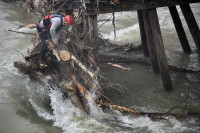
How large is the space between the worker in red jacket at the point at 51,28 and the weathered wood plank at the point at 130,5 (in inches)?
23.6

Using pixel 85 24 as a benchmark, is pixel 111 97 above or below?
below

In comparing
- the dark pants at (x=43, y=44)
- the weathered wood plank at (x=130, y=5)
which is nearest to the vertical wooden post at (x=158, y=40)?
the weathered wood plank at (x=130, y=5)

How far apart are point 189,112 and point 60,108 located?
9.00 feet

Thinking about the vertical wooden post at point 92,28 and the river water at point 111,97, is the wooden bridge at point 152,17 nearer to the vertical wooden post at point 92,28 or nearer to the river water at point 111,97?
the vertical wooden post at point 92,28

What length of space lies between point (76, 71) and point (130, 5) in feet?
6.58

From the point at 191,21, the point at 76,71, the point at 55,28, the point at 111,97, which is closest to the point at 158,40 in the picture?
the point at 191,21

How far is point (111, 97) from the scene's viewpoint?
7320 mm

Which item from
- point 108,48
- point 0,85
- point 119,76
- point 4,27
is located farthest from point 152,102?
point 4,27

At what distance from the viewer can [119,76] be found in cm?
848

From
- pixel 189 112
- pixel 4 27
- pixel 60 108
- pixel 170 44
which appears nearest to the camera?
pixel 189 112

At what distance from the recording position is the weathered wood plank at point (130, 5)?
21.9 feet

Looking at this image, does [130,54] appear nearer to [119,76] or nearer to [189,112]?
[119,76]

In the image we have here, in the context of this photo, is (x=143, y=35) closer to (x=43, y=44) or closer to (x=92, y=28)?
(x=92, y=28)

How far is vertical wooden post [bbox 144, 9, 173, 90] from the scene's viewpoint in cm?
684
